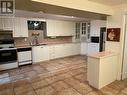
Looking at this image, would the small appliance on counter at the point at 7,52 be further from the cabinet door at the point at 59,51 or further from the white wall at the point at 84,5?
the white wall at the point at 84,5

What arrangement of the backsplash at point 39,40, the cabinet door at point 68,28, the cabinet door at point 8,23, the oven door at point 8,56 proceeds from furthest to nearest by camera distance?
the cabinet door at point 68,28 < the backsplash at point 39,40 < the cabinet door at point 8,23 < the oven door at point 8,56

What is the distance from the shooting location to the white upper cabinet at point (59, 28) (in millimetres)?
5898

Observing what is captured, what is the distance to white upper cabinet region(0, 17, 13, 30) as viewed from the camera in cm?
428

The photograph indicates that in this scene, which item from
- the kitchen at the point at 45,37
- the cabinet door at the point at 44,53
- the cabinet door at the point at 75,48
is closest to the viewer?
the kitchen at the point at 45,37

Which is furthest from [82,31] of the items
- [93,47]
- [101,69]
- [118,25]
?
[101,69]

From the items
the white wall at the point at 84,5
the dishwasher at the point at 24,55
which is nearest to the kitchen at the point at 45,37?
the dishwasher at the point at 24,55

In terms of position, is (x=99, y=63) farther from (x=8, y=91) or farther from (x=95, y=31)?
(x=95, y=31)

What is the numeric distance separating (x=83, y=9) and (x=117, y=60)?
6.47ft

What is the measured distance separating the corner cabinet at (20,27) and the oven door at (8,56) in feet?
2.62

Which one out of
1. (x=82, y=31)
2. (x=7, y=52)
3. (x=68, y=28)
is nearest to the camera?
(x=7, y=52)

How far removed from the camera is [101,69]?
2.86 m

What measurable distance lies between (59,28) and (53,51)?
1417 mm

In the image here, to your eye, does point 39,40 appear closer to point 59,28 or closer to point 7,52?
point 59,28

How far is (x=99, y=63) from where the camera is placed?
9.14ft
